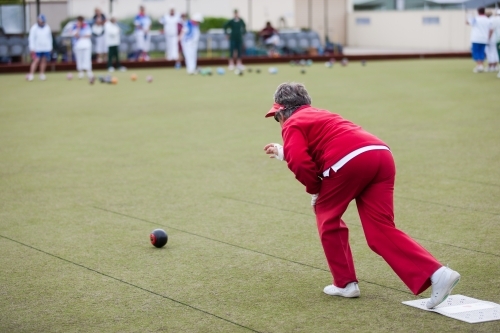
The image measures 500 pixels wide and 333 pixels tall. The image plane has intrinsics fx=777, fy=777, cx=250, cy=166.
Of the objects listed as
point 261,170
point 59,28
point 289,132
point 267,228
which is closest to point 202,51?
point 59,28

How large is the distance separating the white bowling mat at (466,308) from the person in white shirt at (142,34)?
2504cm

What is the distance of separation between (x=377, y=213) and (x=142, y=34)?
2590 cm

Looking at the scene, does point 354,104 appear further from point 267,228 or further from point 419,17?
point 419,17

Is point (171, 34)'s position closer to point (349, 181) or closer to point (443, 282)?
point (349, 181)

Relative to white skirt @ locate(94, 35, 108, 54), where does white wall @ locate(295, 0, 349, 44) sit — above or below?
above

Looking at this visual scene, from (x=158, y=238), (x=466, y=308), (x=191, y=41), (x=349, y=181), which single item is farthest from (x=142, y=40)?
(x=466, y=308)

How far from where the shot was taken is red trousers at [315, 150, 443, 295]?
4426 mm

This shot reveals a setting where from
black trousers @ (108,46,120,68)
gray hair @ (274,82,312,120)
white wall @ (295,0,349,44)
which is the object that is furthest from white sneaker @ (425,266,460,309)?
white wall @ (295,0,349,44)

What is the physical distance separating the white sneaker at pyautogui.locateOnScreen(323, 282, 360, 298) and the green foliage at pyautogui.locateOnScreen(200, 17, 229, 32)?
32.9 meters

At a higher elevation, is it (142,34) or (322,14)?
(322,14)

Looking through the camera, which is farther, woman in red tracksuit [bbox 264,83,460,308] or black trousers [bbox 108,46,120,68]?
black trousers [bbox 108,46,120,68]

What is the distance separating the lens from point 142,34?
1158 inches

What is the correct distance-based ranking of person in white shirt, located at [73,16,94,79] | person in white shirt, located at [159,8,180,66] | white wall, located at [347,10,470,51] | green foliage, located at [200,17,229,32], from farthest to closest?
green foliage, located at [200,17,229,32] → white wall, located at [347,10,470,51] → person in white shirt, located at [159,8,180,66] → person in white shirt, located at [73,16,94,79]

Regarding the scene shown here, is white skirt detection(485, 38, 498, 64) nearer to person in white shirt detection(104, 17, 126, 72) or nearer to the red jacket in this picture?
person in white shirt detection(104, 17, 126, 72)
